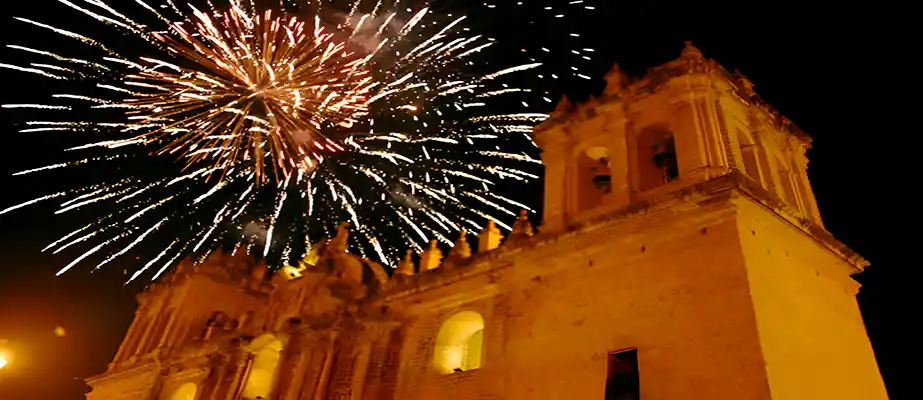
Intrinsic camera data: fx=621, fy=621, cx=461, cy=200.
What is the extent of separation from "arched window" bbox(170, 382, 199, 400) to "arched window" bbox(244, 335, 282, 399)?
11.0ft

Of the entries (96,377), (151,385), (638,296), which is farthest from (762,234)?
(96,377)

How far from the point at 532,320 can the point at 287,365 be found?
7781 mm

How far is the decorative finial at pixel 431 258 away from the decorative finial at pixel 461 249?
4.11 ft

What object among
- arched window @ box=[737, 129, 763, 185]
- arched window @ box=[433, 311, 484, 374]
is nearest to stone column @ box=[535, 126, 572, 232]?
arched window @ box=[433, 311, 484, 374]

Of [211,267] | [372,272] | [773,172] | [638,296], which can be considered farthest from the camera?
[211,267]

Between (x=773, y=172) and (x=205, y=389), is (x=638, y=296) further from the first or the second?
(x=205, y=389)

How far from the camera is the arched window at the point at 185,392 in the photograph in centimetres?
2061

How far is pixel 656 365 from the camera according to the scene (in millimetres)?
9836

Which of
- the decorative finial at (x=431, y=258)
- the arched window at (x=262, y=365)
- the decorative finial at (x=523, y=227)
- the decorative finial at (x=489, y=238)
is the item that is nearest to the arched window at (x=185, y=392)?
the arched window at (x=262, y=365)

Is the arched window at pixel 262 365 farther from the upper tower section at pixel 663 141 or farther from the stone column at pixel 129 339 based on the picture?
the upper tower section at pixel 663 141

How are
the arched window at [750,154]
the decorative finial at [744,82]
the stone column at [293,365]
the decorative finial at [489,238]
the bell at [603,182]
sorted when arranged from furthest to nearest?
the stone column at [293,365]
the decorative finial at [489,238]
the decorative finial at [744,82]
the bell at [603,182]
the arched window at [750,154]

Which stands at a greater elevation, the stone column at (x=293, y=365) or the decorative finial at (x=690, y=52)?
the decorative finial at (x=690, y=52)

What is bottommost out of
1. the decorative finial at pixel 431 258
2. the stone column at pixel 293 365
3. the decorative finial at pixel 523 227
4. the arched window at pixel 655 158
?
the stone column at pixel 293 365

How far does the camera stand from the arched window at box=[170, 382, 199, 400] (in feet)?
67.6
